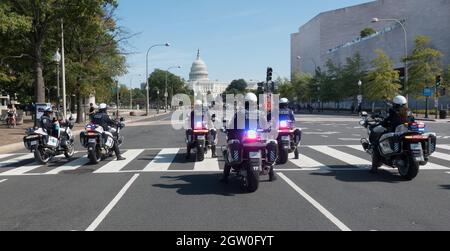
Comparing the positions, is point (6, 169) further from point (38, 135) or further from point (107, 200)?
point (107, 200)

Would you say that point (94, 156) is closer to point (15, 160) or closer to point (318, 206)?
point (15, 160)

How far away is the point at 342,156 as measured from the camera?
48.1ft

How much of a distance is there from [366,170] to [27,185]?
744cm

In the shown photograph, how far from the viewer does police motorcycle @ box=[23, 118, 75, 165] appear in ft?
45.7

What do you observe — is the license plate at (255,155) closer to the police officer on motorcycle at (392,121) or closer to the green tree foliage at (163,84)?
the police officer on motorcycle at (392,121)

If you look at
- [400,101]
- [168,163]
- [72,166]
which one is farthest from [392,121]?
[72,166]

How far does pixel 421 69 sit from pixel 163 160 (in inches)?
1693

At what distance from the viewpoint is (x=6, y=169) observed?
1318cm

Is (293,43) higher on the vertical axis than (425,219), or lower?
higher

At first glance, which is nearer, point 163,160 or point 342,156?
point 163,160

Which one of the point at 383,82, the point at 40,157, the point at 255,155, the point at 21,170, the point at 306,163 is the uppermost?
the point at 383,82

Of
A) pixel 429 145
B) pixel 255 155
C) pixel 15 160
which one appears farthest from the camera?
pixel 15 160

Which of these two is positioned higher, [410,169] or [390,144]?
[390,144]
